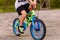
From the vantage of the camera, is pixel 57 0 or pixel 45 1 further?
pixel 57 0

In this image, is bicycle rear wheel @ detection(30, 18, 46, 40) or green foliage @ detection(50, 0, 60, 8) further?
green foliage @ detection(50, 0, 60, 8)

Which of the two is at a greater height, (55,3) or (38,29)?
(38,29)

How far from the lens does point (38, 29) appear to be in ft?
23.6

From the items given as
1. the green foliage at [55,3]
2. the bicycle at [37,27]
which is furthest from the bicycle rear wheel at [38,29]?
the green foliage at [55,3]

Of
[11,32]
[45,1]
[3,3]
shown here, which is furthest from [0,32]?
[3,3]

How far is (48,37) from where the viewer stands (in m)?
7.82

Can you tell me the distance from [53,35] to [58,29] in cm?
115

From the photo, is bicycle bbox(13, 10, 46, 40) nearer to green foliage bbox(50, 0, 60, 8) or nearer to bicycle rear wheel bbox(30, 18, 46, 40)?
bicycle rear wheel bbox(30, 18, 46, 40)

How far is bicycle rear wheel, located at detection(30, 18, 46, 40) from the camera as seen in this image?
7.06m

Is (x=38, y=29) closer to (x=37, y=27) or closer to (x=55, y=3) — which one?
(x=37, y=27)

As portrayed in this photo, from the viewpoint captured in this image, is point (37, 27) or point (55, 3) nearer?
point (37, 27)

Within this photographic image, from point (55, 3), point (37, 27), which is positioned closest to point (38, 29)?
point (37, 27)

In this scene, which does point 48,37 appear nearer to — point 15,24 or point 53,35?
point 53,35

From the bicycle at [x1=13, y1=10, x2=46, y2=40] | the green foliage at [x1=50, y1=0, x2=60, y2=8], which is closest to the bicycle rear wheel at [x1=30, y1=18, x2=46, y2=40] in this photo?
the bicycle at [x1=13, y1=10, x2=46, y2=40]
